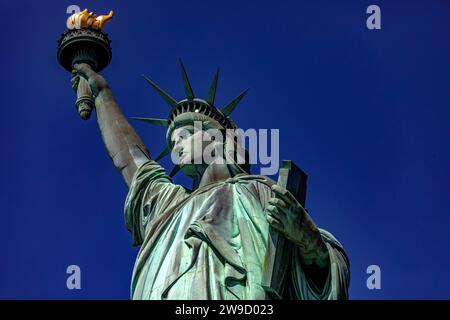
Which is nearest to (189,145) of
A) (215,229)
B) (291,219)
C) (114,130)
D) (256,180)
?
(256,180)

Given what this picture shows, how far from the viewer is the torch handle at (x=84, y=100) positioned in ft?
83.4

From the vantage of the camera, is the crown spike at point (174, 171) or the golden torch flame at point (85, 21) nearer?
the crown spike at point (174, 171)

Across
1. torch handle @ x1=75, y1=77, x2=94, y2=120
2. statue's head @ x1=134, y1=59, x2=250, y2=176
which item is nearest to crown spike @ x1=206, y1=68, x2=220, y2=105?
statue's head @ x1=134, y1=59, x2=250, y2=176

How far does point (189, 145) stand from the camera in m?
23.6

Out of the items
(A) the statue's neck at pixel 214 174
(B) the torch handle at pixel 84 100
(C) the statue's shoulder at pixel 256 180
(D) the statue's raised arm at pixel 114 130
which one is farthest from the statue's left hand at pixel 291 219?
(B) the torch handle at pixel 84 100

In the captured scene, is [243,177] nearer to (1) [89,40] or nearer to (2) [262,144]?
(2) [262,144]

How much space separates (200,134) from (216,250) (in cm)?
268

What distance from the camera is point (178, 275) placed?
21.1 m

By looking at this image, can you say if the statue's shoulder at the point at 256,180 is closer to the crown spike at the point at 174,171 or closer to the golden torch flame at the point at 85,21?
the crown spike at the point at 174,171

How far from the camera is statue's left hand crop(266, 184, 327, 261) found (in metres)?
21.1

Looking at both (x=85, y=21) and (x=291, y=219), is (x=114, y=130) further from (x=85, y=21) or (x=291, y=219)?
(x=291, y=219)
